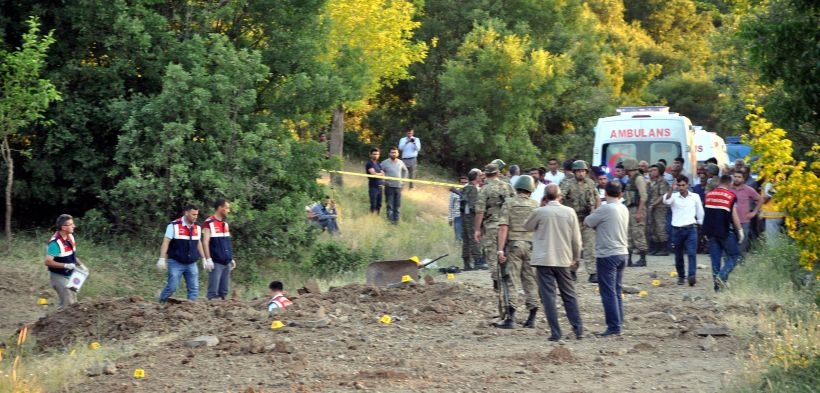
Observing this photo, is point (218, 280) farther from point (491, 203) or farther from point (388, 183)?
point (388, 183)

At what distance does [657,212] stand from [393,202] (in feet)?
28.8

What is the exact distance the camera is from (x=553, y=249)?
1342cm

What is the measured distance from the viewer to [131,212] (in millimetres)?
23047

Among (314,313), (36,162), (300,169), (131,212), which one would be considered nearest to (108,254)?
(131,212)

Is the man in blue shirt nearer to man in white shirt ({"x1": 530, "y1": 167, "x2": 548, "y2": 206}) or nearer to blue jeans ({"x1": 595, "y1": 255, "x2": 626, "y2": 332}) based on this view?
man in white shirt ({"x1": 530, "y1": 167, "x2": 548, "y2": 206})

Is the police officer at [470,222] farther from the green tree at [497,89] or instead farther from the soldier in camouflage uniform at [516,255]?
the green tree at [497,89]

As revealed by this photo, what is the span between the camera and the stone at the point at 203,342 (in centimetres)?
1387

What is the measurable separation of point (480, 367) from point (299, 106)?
44.0 ft

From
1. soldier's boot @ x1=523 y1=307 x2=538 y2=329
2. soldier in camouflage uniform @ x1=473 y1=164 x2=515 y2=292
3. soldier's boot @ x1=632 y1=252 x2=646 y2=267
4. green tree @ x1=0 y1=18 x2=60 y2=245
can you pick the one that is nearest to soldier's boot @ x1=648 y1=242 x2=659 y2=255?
soldier's boot @ x1=632 y1=252 x2=646 y2=267

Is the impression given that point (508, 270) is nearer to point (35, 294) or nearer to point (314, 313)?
point (314, 313)

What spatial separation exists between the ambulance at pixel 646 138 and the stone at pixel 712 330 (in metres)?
12.8

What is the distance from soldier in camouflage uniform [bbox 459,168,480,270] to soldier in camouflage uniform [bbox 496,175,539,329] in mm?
5229

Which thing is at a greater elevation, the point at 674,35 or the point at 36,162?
the point at 674,35

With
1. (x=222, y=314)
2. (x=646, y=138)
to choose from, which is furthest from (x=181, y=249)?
(x=646, y=138)
